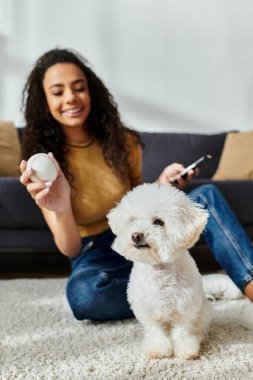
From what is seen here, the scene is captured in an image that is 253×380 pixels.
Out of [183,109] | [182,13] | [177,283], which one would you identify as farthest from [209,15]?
[177,283]

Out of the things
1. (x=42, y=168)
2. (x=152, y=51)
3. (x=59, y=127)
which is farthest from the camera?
(x=152, y=51)

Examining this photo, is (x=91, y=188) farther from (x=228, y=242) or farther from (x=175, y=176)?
(x=228, y=242)

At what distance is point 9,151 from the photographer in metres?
2.24

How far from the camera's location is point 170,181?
134 centimetres

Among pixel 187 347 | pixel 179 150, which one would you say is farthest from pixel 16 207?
pixel 179 150

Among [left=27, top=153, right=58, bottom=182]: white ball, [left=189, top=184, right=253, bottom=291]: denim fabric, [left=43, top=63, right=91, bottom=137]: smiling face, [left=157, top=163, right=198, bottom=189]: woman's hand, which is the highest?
[left=43, top=63, right=91, bottom=137]: smiling face

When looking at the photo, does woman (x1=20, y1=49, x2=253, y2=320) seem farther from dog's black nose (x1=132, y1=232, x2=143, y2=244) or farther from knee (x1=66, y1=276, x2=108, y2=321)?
dog's black nose (x1=132, y1=232, x2=143, y2=244)

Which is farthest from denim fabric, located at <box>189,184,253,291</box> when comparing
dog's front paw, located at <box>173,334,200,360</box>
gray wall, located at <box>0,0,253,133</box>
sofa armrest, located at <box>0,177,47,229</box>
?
gray wall, located at <box>0,0,253,133</box>

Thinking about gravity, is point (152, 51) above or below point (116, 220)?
above

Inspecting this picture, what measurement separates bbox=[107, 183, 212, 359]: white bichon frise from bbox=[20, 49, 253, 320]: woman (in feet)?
0.74

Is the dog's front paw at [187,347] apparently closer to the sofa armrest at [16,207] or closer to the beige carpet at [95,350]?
the beige carpet at [95,350]

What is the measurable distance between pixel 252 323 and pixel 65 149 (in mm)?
796

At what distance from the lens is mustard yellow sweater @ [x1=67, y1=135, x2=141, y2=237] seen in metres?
1.44

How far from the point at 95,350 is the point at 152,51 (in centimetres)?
235
